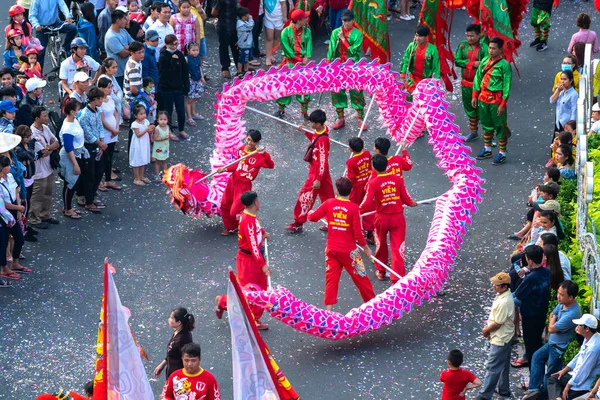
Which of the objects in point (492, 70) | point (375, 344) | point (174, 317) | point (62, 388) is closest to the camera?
point (174, 317)

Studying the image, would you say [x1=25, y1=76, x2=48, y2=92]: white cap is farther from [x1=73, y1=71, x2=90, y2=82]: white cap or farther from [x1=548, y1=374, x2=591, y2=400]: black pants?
[x1=548, y1=374, x2=591, y2=400]: black pants

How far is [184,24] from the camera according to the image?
1540 cm

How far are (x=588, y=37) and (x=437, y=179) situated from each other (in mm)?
3164

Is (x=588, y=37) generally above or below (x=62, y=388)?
above

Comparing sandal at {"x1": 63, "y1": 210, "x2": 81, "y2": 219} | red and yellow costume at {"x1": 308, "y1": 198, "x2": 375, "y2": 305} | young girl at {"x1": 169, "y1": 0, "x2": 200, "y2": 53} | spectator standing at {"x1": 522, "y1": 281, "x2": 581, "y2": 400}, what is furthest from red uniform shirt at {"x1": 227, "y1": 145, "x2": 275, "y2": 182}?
spectator standing at {"x1": 522, "y1": 281, "x2": 581, "y2": 400}

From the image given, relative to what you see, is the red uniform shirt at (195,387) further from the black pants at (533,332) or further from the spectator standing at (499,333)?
the black pants at (533,332)

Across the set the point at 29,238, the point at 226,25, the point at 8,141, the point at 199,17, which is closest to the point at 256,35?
the point at 226,25

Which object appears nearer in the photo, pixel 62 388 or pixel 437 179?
pixel 62 388

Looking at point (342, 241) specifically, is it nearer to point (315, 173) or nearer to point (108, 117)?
point (315, 173)

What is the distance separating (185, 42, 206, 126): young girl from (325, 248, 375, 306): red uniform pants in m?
4.71

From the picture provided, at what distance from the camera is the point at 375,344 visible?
11.0 metres

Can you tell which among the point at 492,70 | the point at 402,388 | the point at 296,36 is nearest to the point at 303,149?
the point at 296,36

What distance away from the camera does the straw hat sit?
11.7 meters

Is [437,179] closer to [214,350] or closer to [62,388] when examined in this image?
[214,350]
